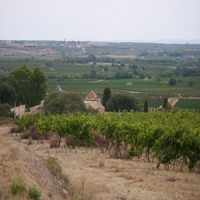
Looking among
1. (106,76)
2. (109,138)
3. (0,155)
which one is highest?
(0,155)

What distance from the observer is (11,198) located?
12.9 meters

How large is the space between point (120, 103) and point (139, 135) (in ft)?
121

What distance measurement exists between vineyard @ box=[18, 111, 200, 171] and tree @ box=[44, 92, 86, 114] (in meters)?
15.4

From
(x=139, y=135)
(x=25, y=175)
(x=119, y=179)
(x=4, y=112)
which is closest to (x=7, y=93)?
(x=4, y=112)

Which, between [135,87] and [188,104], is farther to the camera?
[135,87]

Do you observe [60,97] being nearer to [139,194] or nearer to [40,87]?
[40,87]

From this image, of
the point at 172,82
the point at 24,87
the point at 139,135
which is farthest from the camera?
the point at 172,82

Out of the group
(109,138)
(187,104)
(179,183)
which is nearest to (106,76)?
(187,104)

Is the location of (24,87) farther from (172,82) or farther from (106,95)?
(172,82)

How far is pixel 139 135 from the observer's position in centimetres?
2725

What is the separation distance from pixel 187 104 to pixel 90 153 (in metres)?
A: 46.4

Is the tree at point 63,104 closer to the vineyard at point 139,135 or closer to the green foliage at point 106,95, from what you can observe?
the green foliage at point 106,95

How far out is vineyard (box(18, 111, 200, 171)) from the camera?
80.5 feet

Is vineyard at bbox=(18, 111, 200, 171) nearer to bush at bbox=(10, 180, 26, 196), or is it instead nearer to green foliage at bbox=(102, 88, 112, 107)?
bush at bbox=(10, 180, 26, 196)
